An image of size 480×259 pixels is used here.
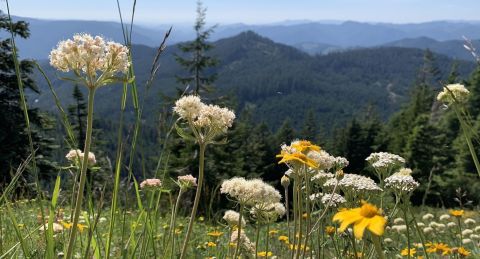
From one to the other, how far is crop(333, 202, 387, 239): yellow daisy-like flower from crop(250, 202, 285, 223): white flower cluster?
1.07m

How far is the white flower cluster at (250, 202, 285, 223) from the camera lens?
7.16 ft

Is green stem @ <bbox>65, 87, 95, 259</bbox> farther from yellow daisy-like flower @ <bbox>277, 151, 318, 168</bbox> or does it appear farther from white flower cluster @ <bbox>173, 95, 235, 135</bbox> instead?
yellow daisy-like flower @ <bbox>277, 151, 318, 168</bbox>

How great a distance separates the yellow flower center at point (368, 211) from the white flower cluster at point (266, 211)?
108 cm

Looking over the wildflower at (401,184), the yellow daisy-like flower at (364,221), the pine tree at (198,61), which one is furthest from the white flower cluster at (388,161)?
the pine tree at (198,61)

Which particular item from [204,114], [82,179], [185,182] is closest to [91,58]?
[82,179]

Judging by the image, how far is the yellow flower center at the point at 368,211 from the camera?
3.38ft

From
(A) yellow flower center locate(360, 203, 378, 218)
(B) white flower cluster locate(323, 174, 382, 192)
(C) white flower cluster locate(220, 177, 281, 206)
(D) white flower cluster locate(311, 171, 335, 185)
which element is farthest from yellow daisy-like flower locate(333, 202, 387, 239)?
(D) white flower cluster locate(311, 171, 335, 185)

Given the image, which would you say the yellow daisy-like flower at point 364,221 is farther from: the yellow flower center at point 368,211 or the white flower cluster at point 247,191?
the white flower cluster at point 247,191

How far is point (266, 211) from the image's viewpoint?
7.52ft

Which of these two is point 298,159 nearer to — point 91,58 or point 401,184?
point 401,184

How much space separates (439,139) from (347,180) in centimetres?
5000

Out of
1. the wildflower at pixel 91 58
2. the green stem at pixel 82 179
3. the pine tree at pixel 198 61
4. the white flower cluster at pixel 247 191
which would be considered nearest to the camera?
the green stem at pixel 82 179

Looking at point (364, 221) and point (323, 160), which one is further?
point (323, 160)

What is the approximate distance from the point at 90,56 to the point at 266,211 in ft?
4.15
